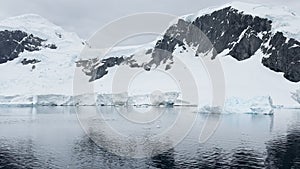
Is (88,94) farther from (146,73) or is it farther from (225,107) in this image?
(225,107)

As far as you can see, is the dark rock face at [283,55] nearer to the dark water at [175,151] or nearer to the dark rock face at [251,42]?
the dark rock face at [251,42]

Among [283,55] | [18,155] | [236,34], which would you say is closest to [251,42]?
[236,34]

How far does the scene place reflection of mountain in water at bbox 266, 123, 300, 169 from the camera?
40.7 m

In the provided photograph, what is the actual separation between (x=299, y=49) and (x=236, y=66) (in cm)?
3019

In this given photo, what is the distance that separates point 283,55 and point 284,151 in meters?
127

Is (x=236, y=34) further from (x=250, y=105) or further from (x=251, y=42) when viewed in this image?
(x=250, y=105)

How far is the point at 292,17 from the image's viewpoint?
164625 millimetres

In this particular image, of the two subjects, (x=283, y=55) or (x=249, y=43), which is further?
(x=249, y=43)

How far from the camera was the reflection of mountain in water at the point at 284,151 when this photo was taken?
4072cm

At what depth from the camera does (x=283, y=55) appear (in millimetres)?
163625

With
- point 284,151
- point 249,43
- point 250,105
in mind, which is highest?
point 249,43

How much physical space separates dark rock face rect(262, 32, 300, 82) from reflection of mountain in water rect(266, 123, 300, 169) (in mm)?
103234

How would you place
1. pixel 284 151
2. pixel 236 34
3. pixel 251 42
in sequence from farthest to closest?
pixel 236 34 < pixel 251 42 < pixel 284 151

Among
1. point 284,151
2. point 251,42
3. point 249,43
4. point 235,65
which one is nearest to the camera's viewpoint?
point 284,151
